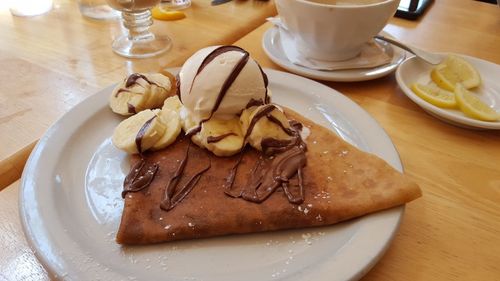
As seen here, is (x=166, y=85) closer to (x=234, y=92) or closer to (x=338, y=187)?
(x=234, y=92)

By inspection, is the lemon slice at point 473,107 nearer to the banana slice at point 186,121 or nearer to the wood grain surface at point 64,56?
the banana slice at point 186,121

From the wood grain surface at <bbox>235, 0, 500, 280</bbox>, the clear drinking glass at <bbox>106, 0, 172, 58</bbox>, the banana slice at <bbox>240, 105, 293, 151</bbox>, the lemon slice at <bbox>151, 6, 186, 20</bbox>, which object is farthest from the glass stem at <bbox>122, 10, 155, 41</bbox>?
the banana slice at <bbox>240, 105, 293, 151</bbox>

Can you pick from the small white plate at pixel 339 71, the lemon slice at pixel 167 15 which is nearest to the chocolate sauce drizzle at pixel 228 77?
the small white plate at pixel 339 71

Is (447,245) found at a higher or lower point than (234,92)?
lower

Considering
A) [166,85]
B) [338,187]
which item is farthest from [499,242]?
[166,85]

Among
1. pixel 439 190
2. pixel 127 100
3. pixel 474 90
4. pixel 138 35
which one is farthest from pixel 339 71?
pixel 138 35

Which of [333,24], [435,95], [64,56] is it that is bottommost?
[64,56]

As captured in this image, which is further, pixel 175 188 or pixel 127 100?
pixel 127 100

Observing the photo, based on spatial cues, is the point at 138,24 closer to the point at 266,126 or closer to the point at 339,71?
Answer: the point at 339,71
